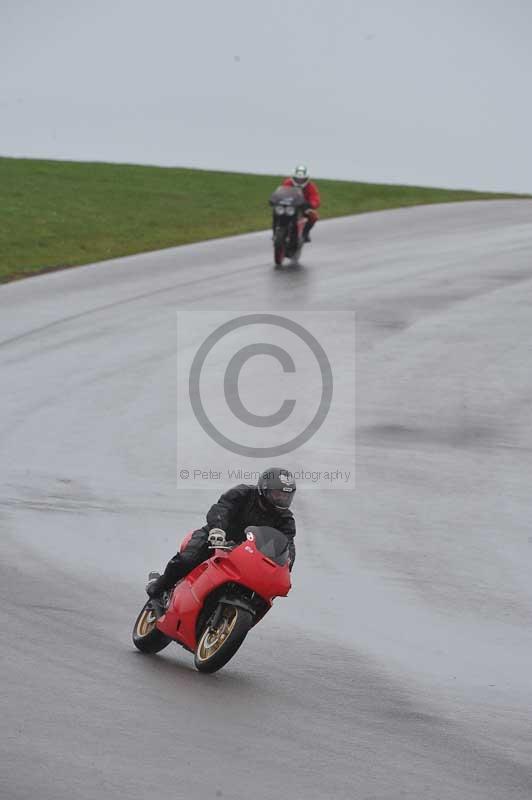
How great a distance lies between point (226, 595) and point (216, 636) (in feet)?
0.98

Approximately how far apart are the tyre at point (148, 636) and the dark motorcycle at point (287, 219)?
1892 cm

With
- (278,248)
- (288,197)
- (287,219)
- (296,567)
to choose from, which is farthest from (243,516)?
(278,248)

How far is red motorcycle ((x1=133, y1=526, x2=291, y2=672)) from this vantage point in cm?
884

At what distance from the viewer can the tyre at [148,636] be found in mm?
9469

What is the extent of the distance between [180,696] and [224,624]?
722 mm

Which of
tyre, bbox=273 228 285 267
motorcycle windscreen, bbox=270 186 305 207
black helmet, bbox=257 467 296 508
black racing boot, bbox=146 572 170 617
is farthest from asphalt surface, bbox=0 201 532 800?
motorcycle windscreen, bbox=270 186 305 207

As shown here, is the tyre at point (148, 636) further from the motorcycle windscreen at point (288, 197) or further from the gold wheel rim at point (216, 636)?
the motorcycle windscreen at point (288, 197)

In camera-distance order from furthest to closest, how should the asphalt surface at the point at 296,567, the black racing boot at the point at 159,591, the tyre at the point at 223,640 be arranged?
the black racing boot at the point at 159,591, the tyre at the point at 223,640, the asphalt surface at the point at 296,567

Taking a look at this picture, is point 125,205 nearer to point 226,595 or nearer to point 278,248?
point 278,248

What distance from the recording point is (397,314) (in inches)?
949

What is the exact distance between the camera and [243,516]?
9.39m

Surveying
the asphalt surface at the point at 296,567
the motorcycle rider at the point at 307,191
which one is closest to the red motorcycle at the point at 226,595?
the asphalt surface at the point at 296,567

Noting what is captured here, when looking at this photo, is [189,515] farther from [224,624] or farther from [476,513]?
[224,624]

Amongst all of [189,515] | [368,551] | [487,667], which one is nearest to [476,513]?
[368,551]
